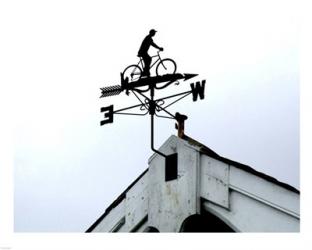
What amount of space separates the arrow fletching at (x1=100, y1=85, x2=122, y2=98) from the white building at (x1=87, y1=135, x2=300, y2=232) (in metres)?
0.49

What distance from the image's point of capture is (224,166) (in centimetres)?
468

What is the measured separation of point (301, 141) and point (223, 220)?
0.65 metres

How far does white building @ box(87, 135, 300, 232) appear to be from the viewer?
4.39 meters

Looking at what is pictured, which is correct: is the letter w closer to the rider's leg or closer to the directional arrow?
the directional arrow

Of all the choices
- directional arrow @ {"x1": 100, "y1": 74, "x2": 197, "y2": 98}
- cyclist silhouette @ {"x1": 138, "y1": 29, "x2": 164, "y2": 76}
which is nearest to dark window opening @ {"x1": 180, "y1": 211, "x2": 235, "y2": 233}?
directional arrow @ {"x1": 100, "y1": 74, "x2": 197, "y2": 98}

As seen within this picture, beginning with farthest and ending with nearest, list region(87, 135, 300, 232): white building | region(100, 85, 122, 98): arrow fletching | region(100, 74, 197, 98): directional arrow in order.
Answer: region(100, 85, 122, 98): arrow fletching → region(100, 74, 197, 98): directional arrow → region(87, 135, 300, 232): white building

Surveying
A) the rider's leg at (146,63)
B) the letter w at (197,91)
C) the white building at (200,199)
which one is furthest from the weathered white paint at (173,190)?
the rider's leg at (146,63)

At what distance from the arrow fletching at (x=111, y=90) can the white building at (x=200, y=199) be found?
491mm

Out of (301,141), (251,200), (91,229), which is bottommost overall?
(91,229)

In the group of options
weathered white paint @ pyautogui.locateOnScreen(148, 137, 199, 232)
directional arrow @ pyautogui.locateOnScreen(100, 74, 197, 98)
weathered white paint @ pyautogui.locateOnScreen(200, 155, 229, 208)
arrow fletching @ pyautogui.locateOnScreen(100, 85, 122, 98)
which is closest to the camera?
weathered white paint @ pyautogui.locateOnScreen(200, 155, 229, 208)

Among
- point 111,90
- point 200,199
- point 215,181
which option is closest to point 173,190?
point 200,199

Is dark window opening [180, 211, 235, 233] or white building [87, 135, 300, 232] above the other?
white building [87, 135, 300, 232]
